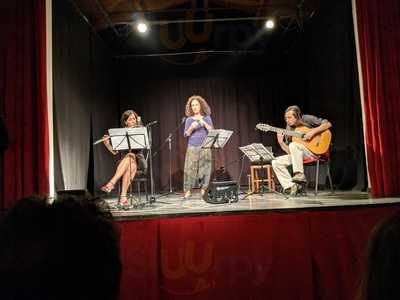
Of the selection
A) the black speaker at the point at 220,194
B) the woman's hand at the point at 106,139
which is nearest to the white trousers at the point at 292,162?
the black speaker at the point at 220,194

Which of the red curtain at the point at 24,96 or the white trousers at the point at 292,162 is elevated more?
the red curtain at the point at 24,96

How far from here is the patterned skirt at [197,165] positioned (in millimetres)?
5461

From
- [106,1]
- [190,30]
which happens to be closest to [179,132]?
[190,30]

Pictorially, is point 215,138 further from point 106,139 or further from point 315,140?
point 106,139

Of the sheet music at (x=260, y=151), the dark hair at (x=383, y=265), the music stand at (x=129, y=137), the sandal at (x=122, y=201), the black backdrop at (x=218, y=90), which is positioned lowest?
the sandal at (x=122, y=201)

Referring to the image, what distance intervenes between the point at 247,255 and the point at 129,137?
194 centimetres

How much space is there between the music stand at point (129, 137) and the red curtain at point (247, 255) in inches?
48.7

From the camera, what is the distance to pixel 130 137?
4355mm

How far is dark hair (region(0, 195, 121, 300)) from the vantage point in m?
0.70

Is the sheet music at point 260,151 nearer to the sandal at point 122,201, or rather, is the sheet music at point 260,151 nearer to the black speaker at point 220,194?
the black speaker at point 220,194

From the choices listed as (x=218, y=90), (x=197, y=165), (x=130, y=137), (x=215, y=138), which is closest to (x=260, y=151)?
(x=215, y=138)

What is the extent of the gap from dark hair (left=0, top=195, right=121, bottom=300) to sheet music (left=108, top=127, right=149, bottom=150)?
138 inches

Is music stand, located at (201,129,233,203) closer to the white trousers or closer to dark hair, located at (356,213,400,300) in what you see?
the white trousers

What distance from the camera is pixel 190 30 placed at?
8320 millimetres
